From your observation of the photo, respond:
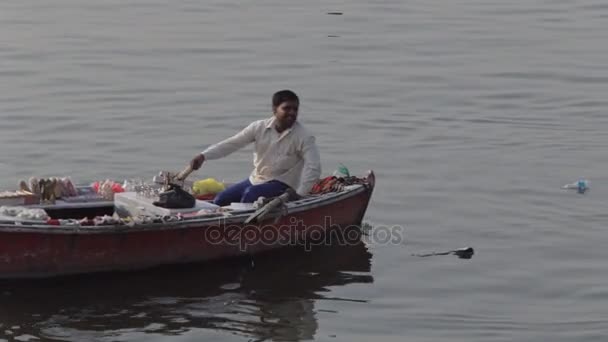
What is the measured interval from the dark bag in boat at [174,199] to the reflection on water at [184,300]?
1.66ft

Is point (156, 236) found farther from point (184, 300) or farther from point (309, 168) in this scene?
point (309, 168)

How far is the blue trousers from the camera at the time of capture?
38.5ft

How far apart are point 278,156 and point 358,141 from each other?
4.32 meters

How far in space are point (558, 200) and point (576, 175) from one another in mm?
1053

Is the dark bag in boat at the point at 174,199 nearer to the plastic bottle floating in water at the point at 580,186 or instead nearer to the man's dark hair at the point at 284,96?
the man's dark hair at the point at 284,96

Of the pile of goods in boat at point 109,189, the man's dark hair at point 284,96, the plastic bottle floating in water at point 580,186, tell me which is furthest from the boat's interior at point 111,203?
the plastic bottle floating in water at point 580,186

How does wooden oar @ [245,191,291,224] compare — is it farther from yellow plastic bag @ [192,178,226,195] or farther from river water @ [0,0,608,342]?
yellow plastic bag @ [192,178,226,195]

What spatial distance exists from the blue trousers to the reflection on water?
20.6 inches

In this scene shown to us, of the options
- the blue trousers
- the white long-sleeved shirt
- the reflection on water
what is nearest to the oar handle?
the white long-sleeved shirt

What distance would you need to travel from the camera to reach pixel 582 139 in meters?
16.3

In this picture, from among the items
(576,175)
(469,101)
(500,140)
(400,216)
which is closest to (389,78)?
(469,101)

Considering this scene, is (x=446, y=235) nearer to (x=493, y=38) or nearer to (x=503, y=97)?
(x=503, y=97)

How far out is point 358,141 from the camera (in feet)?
53.0

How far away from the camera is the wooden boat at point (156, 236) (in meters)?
10.5
